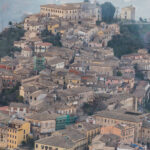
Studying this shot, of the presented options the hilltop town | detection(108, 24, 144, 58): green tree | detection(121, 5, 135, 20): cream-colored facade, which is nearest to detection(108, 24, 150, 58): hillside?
detection(108, 24, 144, 58): green tree

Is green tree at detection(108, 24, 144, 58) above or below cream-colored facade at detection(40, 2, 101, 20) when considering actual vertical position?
below

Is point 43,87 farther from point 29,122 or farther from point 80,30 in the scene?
point 80,30

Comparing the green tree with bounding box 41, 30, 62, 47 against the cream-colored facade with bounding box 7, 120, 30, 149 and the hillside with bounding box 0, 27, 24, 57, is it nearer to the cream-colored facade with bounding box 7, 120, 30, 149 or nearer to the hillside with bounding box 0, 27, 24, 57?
the hillside with bounding box 0, 27, 24, 57

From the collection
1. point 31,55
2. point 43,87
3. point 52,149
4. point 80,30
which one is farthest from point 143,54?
point 52,149

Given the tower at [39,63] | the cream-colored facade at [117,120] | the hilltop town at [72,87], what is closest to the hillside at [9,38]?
the hilltop town at [72,87]

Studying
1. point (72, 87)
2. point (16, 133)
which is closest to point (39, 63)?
point (72, 87)

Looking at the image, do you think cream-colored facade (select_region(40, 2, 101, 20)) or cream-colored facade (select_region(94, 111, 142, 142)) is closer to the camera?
cream-colored facade (select_region(94, 111, 142, 142))

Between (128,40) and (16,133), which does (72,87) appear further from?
(128,40)
